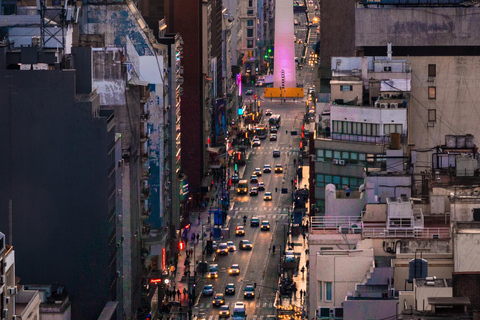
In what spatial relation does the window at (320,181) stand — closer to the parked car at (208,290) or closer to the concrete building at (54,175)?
the parked car at (208,290)

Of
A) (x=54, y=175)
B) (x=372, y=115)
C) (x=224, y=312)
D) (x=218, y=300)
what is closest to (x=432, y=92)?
(x=372, y=115)

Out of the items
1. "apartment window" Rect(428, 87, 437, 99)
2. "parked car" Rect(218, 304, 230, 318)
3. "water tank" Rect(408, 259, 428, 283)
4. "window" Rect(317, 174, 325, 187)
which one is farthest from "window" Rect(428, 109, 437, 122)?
"water tank" Rect(408, 259, 428, 283)

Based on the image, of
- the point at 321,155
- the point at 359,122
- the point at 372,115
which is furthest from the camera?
the point at 321,155

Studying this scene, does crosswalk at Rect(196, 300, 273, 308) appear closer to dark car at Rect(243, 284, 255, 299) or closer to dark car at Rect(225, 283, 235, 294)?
dark car at Rect(243, 284, 255, 299)

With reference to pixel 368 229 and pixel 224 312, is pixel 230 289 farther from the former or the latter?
pixel 368 229

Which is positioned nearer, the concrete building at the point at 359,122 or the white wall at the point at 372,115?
the concrete building at the point at 359,122

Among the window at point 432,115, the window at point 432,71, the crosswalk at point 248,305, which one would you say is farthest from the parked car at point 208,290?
the window at point 432,71
